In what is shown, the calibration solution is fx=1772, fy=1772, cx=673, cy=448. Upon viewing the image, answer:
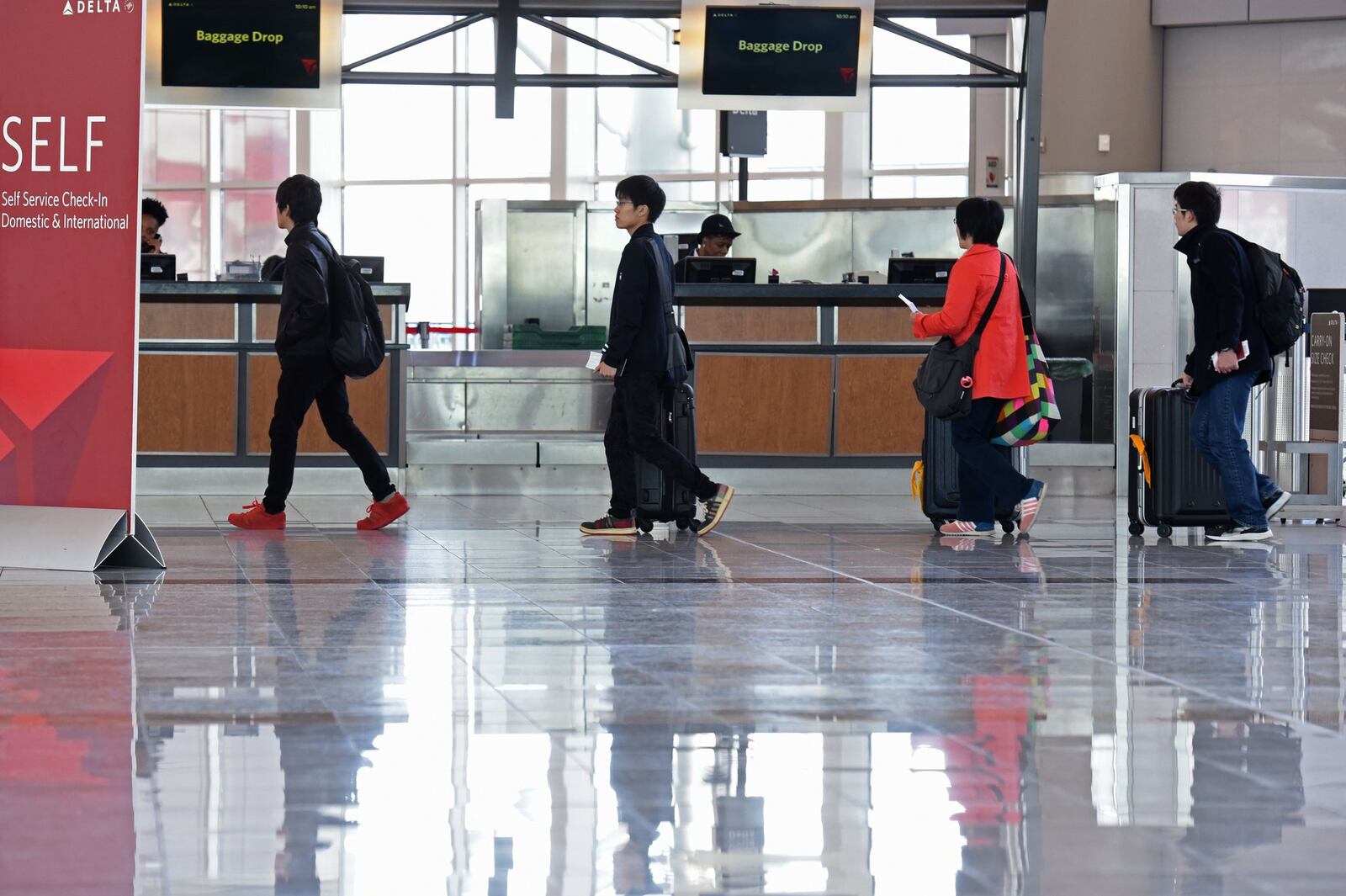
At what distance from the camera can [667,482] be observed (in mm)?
7176

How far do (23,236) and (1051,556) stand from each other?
12.0ft

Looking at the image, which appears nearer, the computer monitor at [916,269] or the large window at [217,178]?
the computer monitor at [916,269]

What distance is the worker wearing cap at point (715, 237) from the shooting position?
37.4 feet

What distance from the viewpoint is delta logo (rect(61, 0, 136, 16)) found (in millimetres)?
5484

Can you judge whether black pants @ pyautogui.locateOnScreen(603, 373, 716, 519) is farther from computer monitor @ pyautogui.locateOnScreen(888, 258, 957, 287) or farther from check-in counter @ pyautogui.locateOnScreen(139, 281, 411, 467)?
computer monitor @ pyautogui.locateOnScreen(888, 258, 957, 287)

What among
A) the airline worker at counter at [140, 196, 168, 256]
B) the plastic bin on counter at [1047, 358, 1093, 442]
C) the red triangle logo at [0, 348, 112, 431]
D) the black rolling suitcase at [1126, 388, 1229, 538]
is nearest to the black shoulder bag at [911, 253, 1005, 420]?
the black rolling suitcase at [1126, 388, 1229, 538]

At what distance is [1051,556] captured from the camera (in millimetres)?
6395

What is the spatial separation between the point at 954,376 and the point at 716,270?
163 inches

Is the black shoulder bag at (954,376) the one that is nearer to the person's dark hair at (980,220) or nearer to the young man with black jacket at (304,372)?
the person's dark hair at (980,220)

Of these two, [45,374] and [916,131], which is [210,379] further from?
[916,131]

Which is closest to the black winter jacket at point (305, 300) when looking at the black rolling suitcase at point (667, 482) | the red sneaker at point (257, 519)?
the red sneaker at point (257, 519)

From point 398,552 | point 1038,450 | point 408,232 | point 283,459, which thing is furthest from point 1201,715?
point 408,232

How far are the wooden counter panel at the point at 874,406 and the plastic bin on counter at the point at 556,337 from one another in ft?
13.4

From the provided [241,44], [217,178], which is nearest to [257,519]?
[241,44]
